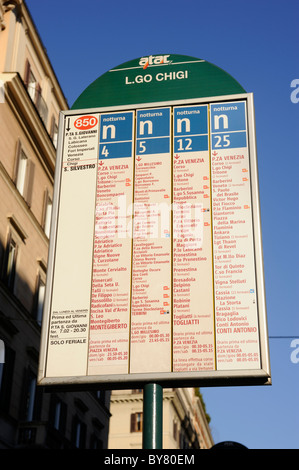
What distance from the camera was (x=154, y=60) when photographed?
27.1 feet

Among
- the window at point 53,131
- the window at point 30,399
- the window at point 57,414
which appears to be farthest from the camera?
the window at point 53,131

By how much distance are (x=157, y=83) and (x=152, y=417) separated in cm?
415

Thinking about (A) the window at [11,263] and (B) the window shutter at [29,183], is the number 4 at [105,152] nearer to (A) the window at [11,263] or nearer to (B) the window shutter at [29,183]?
(A) the window at [11,263]

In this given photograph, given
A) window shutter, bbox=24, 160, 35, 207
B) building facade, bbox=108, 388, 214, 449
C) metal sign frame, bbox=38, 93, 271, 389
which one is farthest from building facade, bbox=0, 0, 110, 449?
building facade, bbox=108, 388, 214, 449

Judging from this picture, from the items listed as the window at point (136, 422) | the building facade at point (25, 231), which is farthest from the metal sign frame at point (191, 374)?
the window at point (136, 422)

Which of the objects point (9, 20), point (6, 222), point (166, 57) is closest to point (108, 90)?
point (166, 57)

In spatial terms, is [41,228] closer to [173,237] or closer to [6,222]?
[6,222]

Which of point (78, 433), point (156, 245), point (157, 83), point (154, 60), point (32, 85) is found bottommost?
point (156, 245)

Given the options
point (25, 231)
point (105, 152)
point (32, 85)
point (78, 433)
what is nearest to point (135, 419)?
point (78, 433)

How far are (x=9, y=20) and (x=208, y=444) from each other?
249ft

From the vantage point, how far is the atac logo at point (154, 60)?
8.23 metres

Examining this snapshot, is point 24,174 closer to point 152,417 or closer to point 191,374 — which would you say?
point 191,374

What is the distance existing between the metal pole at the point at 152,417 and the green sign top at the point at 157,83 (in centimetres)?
362

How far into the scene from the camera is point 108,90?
27.0 ft
